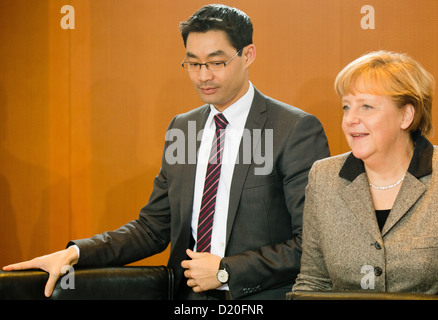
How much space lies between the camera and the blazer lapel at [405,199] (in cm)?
164

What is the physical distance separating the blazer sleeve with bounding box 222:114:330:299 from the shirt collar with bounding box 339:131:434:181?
0.22m

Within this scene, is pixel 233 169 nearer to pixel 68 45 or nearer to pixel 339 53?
pixel 339 53

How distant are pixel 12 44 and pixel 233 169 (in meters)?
1.85

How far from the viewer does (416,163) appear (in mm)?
1695

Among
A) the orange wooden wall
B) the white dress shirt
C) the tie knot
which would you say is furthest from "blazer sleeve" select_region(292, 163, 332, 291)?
the orange wooden wall

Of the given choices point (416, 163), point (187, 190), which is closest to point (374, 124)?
point (416, 163)

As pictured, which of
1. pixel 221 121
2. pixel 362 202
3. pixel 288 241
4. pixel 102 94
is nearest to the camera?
pixel 362 202

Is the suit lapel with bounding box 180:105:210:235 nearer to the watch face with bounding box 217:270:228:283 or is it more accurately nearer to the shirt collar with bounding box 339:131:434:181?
the watch face with bounding box 217:270:228:283

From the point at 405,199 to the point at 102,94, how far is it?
2.01 meters

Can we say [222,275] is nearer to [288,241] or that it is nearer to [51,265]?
[288,241]

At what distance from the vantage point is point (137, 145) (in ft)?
10.2
